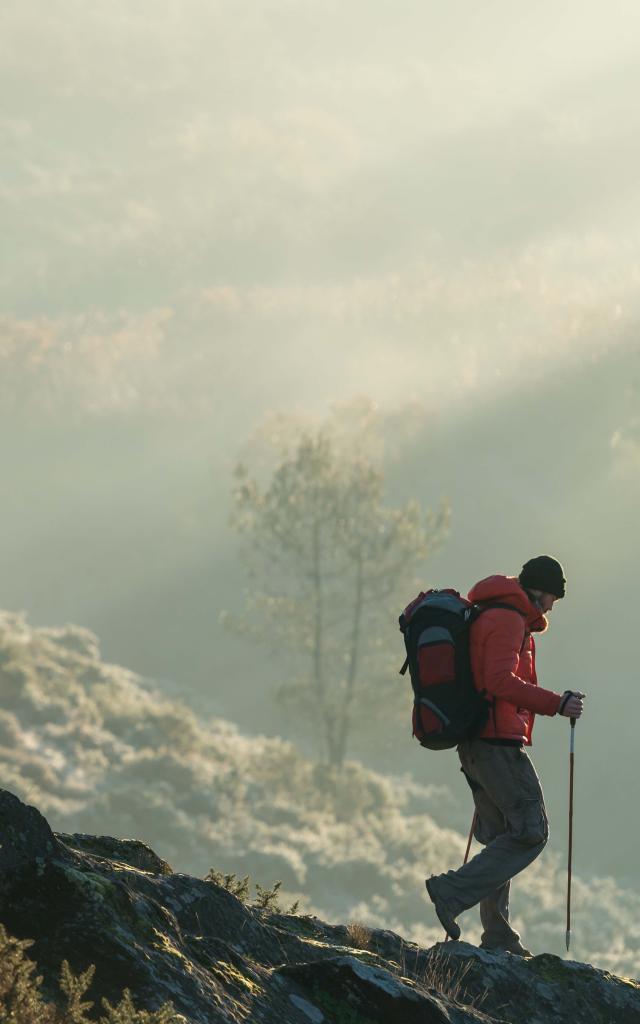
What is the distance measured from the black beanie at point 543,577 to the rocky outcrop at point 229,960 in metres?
1.91

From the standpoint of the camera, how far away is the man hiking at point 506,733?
6.74 m

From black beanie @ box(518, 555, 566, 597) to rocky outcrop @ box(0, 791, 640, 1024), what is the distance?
1.91 meters

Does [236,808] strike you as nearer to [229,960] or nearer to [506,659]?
[506,659]

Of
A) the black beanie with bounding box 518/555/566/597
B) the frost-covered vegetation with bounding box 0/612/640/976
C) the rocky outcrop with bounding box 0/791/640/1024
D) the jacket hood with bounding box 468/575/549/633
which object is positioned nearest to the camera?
the rocky outcrop with bounding box 0/791/640/1024

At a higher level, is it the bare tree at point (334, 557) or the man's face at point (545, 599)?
the bare tree at point (334, 557)

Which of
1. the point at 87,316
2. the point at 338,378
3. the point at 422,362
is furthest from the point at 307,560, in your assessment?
the point at 87,316

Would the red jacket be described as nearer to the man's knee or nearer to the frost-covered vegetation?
the man's knee

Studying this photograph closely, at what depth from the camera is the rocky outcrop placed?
4582 mm

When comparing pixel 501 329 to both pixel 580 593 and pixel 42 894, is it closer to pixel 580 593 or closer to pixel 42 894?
pixel 580 593

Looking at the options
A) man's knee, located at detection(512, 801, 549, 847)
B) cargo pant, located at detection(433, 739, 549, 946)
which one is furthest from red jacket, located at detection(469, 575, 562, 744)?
man's knee, located at detection(512, 801, 549, 847)

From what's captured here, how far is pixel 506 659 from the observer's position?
6.72 metres

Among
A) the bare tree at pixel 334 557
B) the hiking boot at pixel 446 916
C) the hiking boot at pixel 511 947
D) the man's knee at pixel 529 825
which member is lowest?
the hiking boot at pixel 446 916

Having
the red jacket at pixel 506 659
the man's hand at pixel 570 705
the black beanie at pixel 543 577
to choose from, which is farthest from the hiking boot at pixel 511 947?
the black beanie at pixel 543 577

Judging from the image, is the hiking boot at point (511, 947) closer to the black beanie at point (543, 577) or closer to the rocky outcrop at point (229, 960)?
the rocky outcrop at point (229, 960)
